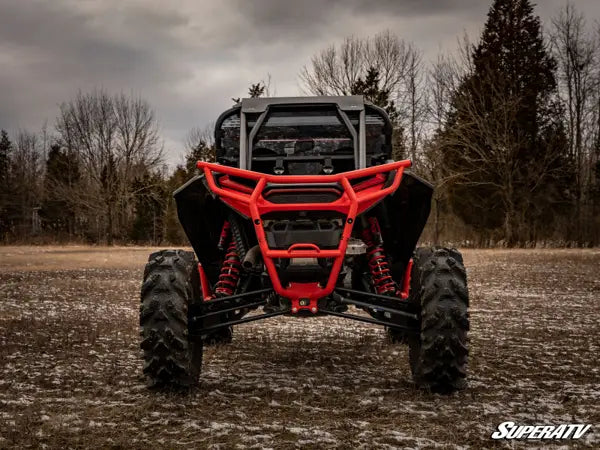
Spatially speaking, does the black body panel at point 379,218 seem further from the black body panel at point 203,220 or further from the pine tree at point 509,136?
the pine tree at point 509,136

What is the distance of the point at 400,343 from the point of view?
7469 millimetres

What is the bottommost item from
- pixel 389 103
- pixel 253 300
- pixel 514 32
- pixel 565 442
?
pixel 565 442

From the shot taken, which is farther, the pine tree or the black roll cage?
the pine tree

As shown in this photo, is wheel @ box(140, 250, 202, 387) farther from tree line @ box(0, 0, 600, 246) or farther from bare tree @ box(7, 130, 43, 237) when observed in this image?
bare tree @ box(7, 130, 43, 237)

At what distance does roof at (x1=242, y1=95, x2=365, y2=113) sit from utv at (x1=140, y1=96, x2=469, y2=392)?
10 mm

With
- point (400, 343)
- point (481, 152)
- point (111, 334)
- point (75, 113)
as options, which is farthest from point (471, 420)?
point (75, 113)

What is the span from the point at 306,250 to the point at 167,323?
44.8 inches

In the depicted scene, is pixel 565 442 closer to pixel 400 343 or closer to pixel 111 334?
pixel 400 343

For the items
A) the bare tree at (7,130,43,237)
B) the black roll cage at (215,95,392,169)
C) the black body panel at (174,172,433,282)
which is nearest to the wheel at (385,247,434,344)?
the black body panel at (174,172,433,282)

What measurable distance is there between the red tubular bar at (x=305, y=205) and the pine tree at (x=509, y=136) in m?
33.3

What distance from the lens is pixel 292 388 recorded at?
527 centimetres

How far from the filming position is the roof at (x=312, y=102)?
5855 millimetres

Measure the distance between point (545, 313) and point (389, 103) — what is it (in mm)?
35282

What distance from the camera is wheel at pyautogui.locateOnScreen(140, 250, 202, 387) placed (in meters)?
4.80
